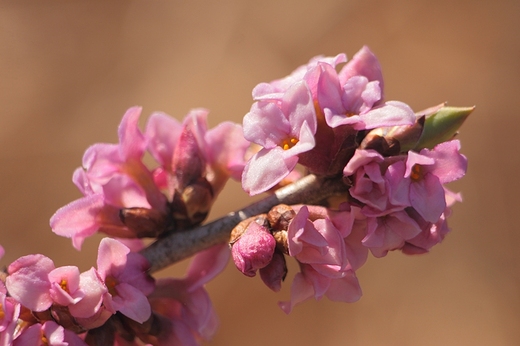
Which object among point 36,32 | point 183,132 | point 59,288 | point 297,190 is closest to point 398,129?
point 297,190

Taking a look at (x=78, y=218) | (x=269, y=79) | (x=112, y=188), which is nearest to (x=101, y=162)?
(x=112, y=188)

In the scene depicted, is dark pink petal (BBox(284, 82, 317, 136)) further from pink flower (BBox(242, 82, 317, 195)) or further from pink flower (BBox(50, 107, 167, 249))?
pink flower (BBox(50, 107, 167, 249))

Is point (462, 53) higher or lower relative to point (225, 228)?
lower

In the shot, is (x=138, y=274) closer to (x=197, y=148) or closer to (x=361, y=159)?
(x=197, y=148)

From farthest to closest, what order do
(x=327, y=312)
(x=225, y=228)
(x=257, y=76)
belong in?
A: (x=257, y=76)
(x=327, y=312)
(x=225, y=228)

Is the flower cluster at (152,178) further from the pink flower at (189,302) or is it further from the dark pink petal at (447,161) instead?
the dark pink petal at (447,161)

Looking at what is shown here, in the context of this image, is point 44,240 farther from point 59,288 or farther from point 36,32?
point 59,288

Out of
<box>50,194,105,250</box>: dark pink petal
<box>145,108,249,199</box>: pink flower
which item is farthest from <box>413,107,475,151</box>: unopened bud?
<box>50,194,105,250</box>: dark pink petal
